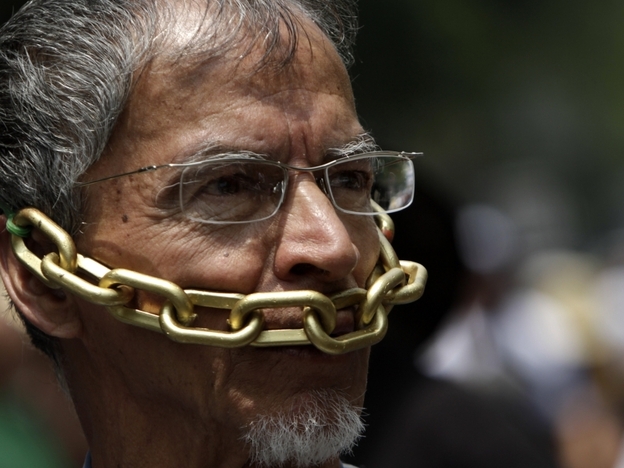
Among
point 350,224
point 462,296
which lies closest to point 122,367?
point 350,224

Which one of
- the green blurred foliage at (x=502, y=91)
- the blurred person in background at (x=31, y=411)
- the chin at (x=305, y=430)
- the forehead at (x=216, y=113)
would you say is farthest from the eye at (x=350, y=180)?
the green blurred foliage at (x=502, y=91)

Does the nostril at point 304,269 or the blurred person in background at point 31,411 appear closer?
the nostril at point 304,269

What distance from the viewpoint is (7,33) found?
258cm

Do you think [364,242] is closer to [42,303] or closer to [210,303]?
[210,303]

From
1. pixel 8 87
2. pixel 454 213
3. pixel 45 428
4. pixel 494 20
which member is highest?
pixel 8 87

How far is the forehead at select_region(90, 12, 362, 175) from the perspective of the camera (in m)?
2.22

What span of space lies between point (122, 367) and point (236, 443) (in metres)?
0.35

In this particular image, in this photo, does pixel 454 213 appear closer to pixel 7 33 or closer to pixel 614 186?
pixel 7 33

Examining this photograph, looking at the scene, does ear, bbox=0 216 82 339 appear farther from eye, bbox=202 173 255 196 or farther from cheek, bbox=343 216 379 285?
cheek, bbox=343 216 379 285

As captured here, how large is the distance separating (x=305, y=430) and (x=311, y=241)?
17.4 inches

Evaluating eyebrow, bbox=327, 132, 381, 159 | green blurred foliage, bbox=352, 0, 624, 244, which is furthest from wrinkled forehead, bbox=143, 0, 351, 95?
green blurred foliage, bbox=352, 0, 624, 244

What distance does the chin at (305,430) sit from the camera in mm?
2164

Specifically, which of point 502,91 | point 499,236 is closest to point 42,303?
point 499,236

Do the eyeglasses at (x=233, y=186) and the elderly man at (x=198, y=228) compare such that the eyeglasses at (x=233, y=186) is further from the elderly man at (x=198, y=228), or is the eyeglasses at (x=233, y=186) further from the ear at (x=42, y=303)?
the ear at (x=42, y=303)
